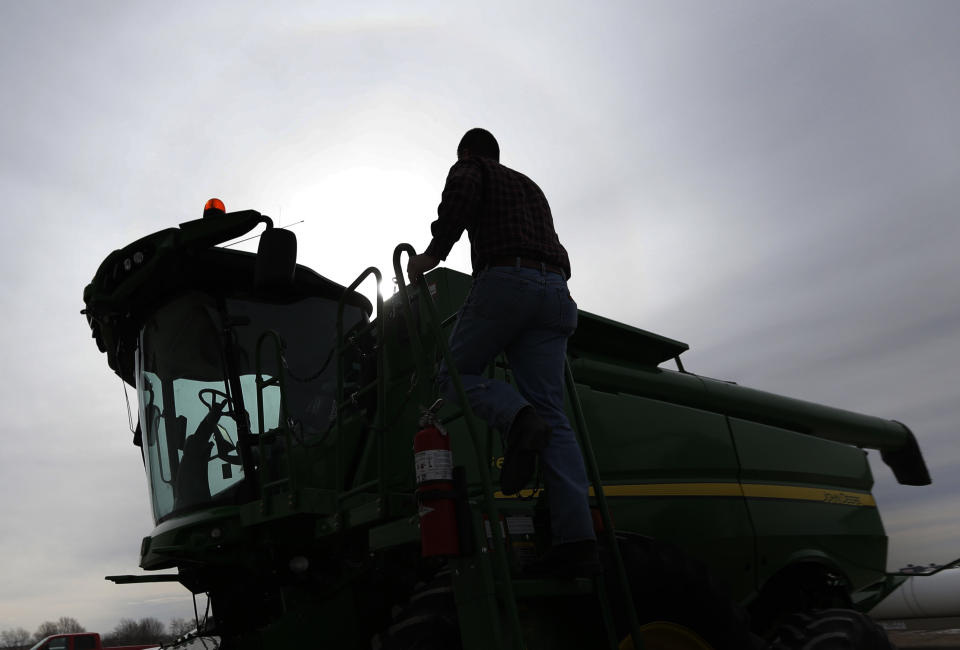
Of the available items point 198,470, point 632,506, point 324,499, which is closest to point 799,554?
point 632,506

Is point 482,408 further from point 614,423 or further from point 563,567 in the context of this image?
point 614,423

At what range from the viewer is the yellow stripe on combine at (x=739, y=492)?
3.72 metres

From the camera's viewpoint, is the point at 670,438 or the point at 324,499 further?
the point at 670,438

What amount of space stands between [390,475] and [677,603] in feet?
4.65

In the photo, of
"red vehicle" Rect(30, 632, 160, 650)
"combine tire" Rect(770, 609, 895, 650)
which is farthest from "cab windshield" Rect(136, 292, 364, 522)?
"red vehicle" Rect(30, 632, 160, 650)

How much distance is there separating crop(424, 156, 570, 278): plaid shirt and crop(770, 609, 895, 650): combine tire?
273 cm

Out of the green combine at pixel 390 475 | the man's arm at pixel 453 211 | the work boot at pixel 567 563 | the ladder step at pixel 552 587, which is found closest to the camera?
the ladder step at pixel 552 587

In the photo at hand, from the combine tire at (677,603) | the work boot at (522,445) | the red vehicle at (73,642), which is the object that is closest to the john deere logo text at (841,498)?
the combine tire at (677,603)

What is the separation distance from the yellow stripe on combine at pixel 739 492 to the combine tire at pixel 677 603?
0.51m

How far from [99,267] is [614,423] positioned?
3.16 m

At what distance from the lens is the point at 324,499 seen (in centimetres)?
326

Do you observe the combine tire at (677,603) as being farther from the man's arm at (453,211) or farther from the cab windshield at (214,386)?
the cab windshield at (214,386)

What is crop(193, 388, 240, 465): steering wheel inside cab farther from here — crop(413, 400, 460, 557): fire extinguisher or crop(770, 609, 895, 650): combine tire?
crop(770, 609, 895, 650): combine tire

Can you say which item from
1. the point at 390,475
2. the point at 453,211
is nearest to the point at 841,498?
the point at 390,475
